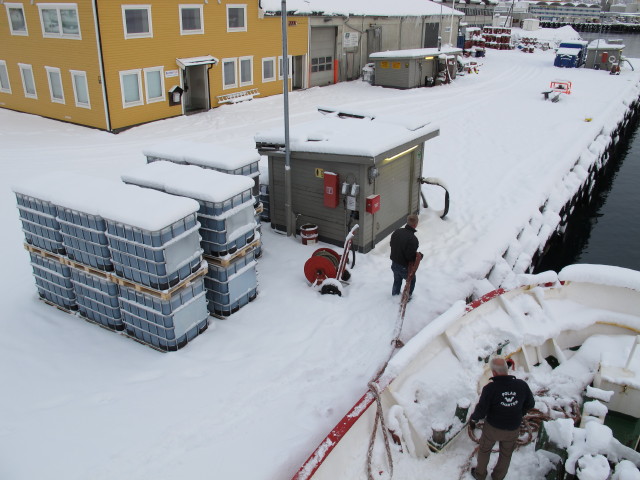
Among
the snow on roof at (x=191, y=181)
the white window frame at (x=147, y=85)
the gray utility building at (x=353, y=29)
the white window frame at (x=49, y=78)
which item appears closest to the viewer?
the snow on roof at (x=191, y=181)

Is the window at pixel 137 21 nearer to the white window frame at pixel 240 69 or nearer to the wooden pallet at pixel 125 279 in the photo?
the white window frame at pixel 240 69

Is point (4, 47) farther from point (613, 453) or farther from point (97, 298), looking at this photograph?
point (613, 453)

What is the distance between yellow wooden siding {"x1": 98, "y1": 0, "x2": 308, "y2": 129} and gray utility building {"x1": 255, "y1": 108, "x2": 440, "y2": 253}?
1156cm

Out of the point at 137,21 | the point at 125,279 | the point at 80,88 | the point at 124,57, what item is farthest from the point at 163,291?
the point at 137,21

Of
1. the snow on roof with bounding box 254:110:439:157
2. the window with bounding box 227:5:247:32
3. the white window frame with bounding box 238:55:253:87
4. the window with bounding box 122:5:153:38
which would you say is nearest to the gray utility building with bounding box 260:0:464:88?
the window with bounding box 227:5:247:32

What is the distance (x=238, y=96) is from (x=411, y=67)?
10.8 metres

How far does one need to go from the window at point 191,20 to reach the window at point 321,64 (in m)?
8.57

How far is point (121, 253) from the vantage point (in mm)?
8250

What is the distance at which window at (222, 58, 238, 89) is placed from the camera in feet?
85.9

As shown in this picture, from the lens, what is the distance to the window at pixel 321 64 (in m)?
31.6

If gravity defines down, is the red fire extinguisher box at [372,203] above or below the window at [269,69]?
below

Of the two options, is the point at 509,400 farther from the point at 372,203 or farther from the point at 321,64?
the point at 321,64

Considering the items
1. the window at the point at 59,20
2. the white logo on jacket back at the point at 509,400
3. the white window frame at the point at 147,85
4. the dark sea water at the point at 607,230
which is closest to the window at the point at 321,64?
the white window frame at the point at 147,85

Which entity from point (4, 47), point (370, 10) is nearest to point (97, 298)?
point (4, 47)
